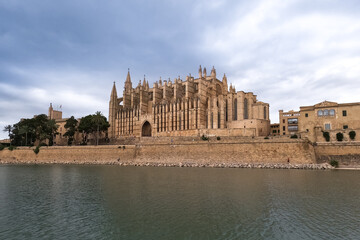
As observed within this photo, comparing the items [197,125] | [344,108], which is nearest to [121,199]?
[344,108]

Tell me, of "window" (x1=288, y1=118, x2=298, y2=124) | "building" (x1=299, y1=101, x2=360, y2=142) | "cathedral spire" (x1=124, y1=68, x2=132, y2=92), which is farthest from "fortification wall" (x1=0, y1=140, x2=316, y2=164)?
"cathedral spire" (x1=124, y1=68, x2=132, y2=92)

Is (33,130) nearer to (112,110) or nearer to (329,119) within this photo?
(112,110)

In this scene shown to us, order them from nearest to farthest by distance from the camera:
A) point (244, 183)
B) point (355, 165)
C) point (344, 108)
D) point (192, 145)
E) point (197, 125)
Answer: point (244, 183)
point (355, 165)
point (344, 108)
point (192, 145)
point (197, 125)

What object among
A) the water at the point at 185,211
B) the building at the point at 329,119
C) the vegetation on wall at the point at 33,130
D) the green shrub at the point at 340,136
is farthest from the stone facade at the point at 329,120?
the vegetation on wall at the point at 33,130

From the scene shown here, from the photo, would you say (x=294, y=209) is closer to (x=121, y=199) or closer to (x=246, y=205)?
(x=246, y=205)

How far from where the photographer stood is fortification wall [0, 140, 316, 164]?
34000 millimetres

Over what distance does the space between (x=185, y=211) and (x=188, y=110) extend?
4594 cm

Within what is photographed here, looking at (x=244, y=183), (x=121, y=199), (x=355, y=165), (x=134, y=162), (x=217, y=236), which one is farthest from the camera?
(x=134, y=162)

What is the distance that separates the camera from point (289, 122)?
167 feet

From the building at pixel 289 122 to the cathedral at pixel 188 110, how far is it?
2834 mm

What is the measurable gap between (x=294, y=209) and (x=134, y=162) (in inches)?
1302

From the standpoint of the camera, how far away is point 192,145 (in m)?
40.9

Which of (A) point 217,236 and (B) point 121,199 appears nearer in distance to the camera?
(A) point 217,236

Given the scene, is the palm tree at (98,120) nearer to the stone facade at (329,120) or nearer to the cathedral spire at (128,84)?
the cathedral spire at (128,84)
